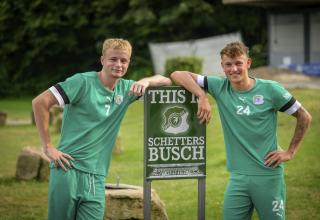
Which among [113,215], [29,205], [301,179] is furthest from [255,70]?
[113,215]

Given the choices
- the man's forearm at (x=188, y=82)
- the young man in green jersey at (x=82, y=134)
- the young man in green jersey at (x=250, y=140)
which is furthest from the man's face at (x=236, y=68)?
the young man in green jersey at (x=82, y=134)

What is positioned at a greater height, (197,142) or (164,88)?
(164,88)

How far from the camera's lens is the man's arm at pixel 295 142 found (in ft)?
18.7

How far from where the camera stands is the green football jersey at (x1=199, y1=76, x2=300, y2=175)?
18.7 feet

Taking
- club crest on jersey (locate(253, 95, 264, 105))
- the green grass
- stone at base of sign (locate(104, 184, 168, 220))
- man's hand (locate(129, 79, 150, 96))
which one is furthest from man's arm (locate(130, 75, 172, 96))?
the green grass

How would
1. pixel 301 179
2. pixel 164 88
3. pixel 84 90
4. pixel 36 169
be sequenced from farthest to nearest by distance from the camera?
1. pixel 36 169
2. pixel 301 179
3. pixel 164 88
4. pixel 84 90

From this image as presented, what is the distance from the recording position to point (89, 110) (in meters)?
5.63

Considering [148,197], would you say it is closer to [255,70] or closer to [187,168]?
[187,168]

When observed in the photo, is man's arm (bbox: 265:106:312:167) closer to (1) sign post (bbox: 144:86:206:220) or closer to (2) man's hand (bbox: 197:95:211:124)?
(2) man's hand (bbox: 197:95:211:124)

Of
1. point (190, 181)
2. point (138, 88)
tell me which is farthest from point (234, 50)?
point (190, 181)

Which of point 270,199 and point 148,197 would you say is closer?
point 270,199

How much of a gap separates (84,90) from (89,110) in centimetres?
16

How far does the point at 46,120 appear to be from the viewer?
18.6ft

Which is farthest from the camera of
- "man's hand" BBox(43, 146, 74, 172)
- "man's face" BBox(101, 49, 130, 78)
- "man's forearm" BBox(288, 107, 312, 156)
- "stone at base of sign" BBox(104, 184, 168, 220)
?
"stone at base of sign" BBox(104, 184, 168, 220)
